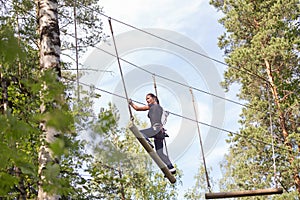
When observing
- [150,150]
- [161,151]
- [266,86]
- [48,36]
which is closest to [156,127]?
[161,151]

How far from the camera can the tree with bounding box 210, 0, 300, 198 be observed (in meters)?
15.5

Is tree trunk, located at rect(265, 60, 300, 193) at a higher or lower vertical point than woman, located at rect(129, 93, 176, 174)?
higher

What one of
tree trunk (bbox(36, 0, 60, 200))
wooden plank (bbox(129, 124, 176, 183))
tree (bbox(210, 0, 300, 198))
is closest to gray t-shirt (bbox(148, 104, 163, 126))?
wooden plank (bbox(129, 124, 176, 183))

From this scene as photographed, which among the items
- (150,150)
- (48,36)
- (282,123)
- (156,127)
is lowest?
(150,150)

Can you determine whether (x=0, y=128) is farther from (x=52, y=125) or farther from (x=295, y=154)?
(x=295, y=154)

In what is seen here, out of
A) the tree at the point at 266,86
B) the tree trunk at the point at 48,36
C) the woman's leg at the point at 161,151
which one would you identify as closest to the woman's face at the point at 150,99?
the woman's leg at the point at 161,151

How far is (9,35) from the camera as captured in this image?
187cm

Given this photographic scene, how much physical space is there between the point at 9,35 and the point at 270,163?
49.2 feet

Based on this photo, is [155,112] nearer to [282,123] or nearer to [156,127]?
[156,127]

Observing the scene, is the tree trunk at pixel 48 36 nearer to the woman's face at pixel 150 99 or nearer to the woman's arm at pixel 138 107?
the woman's arm at pixel 138 107

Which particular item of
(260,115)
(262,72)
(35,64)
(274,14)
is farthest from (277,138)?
(35,64)

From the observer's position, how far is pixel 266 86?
1583 centimetres

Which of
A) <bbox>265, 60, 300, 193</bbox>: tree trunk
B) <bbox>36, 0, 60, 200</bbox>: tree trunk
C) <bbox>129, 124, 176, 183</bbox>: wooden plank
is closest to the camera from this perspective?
<bbox>36, 0, 60, 200</bbox>: tree trunk

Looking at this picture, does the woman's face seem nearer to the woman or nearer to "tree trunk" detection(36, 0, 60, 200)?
the woman
